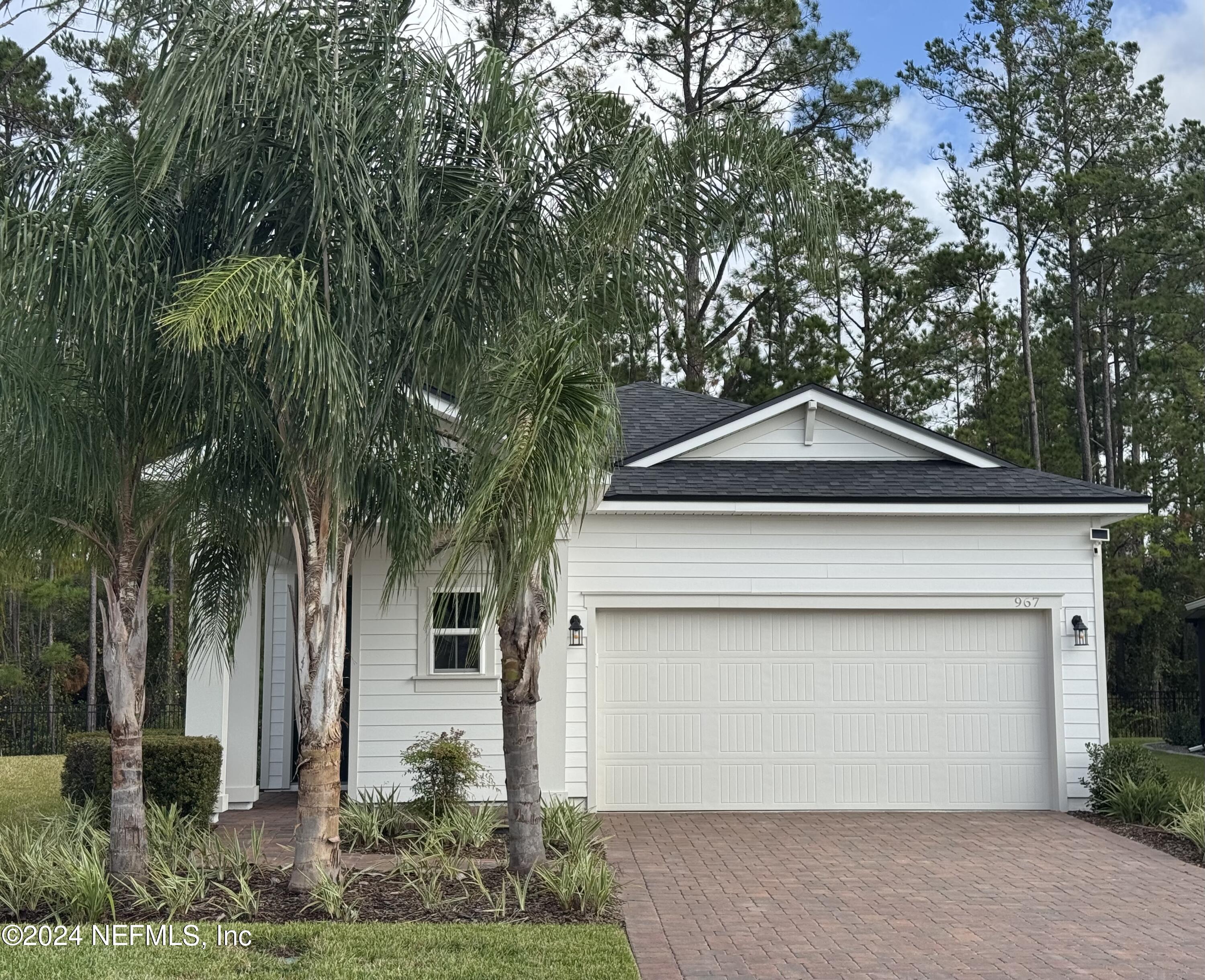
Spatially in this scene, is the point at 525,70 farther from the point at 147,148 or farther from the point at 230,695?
the point at 230,695

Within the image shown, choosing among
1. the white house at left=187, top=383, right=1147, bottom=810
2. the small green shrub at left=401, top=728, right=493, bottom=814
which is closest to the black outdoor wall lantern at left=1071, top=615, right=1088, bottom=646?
the white house at left=187, top=383, right=1147, bottom=810

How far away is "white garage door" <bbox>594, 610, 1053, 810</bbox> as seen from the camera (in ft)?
40.5

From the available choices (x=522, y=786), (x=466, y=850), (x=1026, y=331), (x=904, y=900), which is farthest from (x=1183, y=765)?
(x=522, y=786)

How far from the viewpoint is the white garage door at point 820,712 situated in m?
12.3

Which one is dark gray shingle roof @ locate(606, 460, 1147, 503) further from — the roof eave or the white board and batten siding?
the white board and batten siding

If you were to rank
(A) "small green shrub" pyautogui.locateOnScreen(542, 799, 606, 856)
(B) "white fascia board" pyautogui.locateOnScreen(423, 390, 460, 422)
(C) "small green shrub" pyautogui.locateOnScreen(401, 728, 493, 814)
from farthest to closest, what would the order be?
(C) "small green shrub" pyautogui.locateOnScreen(401, 728, 493, 814) < (A) "small green shrub" pyautogui.locateOnScreen(542, 799, 606, 856) < (B) "white fascia board" pyautogui.locateOnScreen(423, 390, 460, 422)

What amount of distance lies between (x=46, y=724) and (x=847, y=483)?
15.5m

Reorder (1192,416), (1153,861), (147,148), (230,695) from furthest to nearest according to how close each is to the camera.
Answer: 1. (1192,416)
2. (230,695)
3. (1153,861)
4. (147,148)

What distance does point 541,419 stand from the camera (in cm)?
708

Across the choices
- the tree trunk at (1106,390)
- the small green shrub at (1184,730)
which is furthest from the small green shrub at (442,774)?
the tree trunk at (1106,390)

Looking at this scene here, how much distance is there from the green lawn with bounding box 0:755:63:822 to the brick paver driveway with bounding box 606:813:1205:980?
6.38 meters

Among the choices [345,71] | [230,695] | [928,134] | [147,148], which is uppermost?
[928,134]

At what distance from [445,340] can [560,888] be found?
3.80 m

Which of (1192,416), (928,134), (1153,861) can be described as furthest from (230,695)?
(1192,416)
